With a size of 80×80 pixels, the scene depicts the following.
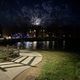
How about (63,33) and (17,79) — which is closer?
(17,79)

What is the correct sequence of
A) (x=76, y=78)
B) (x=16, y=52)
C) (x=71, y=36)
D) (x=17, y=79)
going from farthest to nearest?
(x=71, y=36) < (x=16, y=52) < (x=76, y=78) < (x=17, y=79)

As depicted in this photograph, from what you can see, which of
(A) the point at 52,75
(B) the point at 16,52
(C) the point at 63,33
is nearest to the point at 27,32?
(C) the point at 63,33

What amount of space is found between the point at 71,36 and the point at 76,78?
15296 cm

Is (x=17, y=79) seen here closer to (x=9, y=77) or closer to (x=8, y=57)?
(x=9, y=77)

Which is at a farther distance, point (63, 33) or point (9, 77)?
point (63, 33)

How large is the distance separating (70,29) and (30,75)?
154m

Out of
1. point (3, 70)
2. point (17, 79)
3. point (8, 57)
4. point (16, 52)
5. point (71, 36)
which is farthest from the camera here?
point (71, 36)

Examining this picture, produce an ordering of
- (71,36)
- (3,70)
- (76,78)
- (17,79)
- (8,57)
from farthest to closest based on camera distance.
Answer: (71,36) < (8,57) < (3,70) < (76,78) < (17,79)

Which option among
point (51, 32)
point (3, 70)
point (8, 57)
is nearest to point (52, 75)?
point (3, 70)

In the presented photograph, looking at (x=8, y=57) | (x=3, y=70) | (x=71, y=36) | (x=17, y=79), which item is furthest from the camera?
(x=71, y=36)

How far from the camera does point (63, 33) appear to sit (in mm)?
169000

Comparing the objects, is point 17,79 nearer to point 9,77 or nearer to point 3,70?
point 9,77

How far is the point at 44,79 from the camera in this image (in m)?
14.7

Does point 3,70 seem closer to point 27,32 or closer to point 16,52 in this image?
point 16,52
